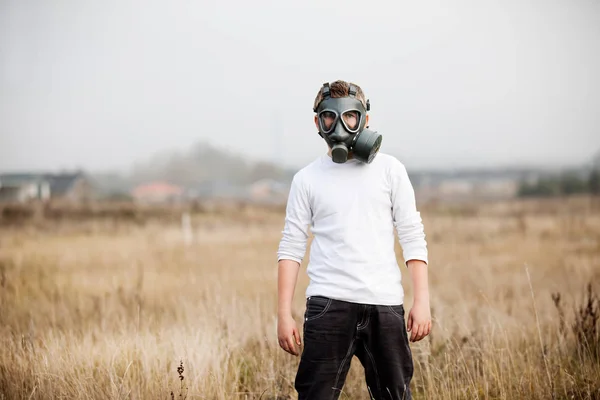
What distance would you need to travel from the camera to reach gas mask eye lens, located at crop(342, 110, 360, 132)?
2.92 m

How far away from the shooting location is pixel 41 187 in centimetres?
3762

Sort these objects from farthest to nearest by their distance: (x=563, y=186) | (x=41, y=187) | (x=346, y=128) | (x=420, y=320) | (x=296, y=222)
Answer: (x=563, y=186)
(x=41, y=187)
(x=296, y=222)
(x=346, y=128)
(x=420, y=320)

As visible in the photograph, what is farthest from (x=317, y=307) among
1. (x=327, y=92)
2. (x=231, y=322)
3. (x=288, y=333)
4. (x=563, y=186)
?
(x=563, y=186)

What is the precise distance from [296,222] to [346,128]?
20.5 inches

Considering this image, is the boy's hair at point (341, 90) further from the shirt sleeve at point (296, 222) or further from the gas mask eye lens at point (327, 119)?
the shirt sleeve at point (296, 222)

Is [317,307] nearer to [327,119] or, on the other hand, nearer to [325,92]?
[327,119]

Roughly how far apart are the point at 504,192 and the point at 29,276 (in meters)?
54.3

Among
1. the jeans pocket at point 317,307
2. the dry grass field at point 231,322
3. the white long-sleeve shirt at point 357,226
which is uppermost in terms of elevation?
the white long-sleeve shirt at point 357,226

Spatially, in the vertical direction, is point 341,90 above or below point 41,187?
above

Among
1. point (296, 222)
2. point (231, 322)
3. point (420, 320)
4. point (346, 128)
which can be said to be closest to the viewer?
point (420, 320)

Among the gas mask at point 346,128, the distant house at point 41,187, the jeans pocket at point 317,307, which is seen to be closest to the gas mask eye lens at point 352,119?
the gas mask at point 346,128

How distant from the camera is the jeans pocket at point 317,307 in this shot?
9.14 ft

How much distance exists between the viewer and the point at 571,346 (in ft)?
15.9

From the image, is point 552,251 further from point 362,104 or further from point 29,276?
point 362,104
